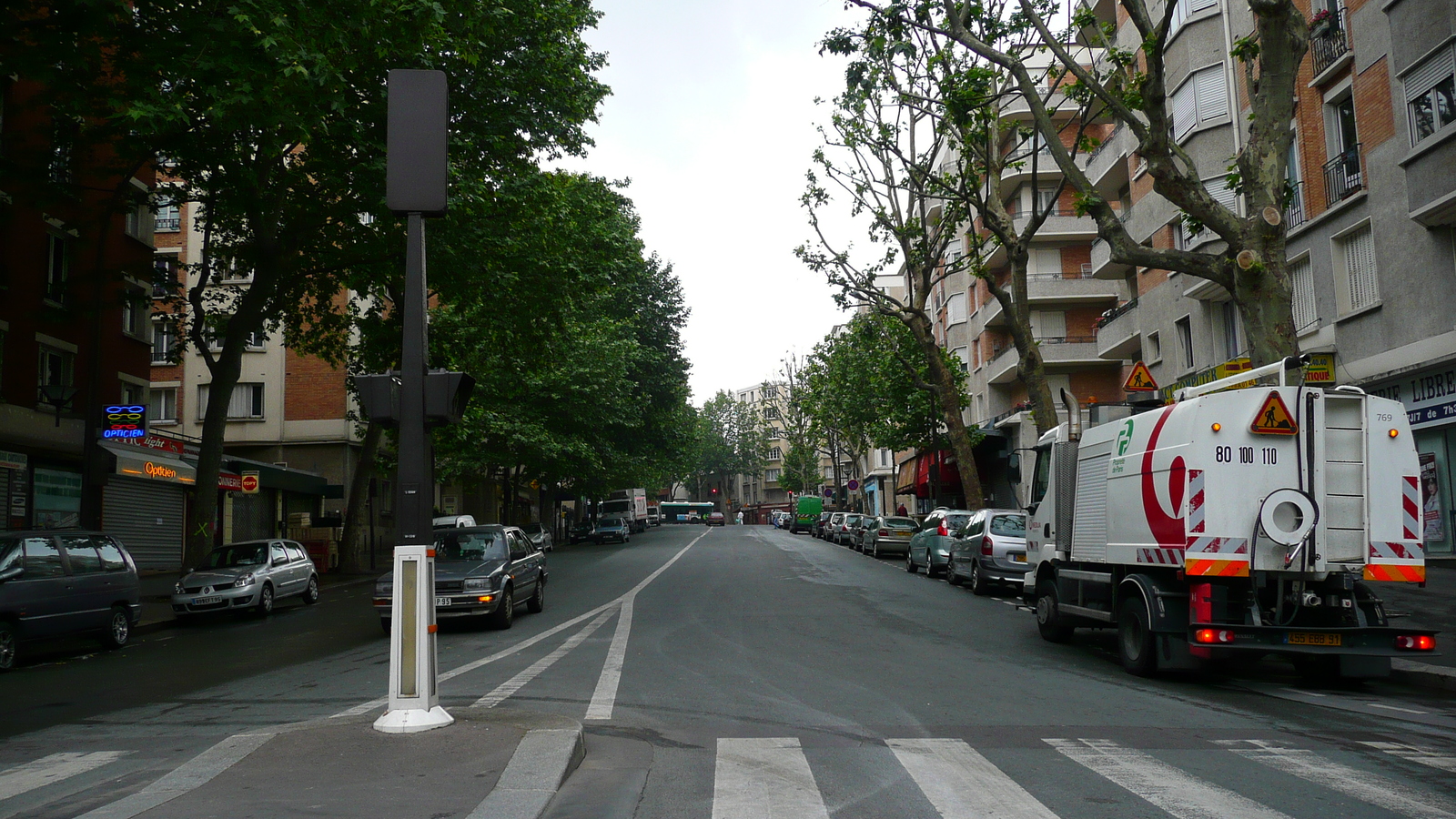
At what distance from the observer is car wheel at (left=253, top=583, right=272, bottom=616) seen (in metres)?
19.1

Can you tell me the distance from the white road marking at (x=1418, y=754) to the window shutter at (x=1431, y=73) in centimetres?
1397

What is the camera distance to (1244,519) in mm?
9406

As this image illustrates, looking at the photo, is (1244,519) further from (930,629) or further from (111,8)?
(111,8)

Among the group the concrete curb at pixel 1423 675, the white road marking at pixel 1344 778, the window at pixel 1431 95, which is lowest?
the concrete curb at pixel 1423 675

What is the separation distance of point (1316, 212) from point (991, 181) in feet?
20.9

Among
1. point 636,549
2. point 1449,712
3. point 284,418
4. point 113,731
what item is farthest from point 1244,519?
point 284,418

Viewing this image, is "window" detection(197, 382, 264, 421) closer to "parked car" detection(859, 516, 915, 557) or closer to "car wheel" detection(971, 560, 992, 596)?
"parked car" detection(859, 516, 915, 557)

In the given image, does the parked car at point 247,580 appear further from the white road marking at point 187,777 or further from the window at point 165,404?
the window at point 165,404

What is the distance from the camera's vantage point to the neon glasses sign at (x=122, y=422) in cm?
1955

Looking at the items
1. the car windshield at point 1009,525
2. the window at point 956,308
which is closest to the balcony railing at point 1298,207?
the car windshield at point 1009,525

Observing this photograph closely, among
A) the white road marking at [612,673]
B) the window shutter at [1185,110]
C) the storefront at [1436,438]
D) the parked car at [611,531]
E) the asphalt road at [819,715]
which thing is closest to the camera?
the asphalt road at [819,715]

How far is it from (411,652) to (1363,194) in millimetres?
19080

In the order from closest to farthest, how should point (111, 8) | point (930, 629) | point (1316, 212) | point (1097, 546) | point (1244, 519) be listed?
point (1244, 519) → point (1097, 546) → point (111, 8) → point (930, 629) → point (1316, 212)

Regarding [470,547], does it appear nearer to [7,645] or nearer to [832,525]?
[7,645]
